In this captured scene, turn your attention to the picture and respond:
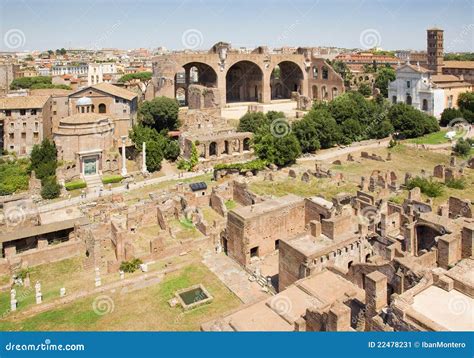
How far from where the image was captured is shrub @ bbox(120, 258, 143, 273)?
2192cm

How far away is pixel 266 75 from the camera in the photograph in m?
65.2

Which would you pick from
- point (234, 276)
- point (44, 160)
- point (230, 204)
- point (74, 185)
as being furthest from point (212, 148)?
point (234, 276)

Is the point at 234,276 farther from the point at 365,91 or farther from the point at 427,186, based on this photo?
the point at 365,91

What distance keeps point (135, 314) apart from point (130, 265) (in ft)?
14.1

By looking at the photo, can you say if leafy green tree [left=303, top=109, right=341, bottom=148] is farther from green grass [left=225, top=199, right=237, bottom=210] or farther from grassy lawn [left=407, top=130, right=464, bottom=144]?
green grass [left=225, top=199, right=237, bottom=210]

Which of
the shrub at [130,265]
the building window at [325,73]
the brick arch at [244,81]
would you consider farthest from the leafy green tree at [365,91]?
the shrub at [130,265]

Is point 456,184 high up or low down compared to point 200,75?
down

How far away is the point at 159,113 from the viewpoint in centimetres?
4762

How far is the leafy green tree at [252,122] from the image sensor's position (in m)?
46.4

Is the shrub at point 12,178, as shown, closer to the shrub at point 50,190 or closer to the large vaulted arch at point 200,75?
the shrub at point 50,190

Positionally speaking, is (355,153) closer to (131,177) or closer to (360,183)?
(360,183)

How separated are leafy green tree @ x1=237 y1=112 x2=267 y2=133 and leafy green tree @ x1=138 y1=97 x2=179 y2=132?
24.6 ft

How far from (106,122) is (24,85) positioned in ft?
125

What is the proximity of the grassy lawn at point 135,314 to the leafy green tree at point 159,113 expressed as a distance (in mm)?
30106
